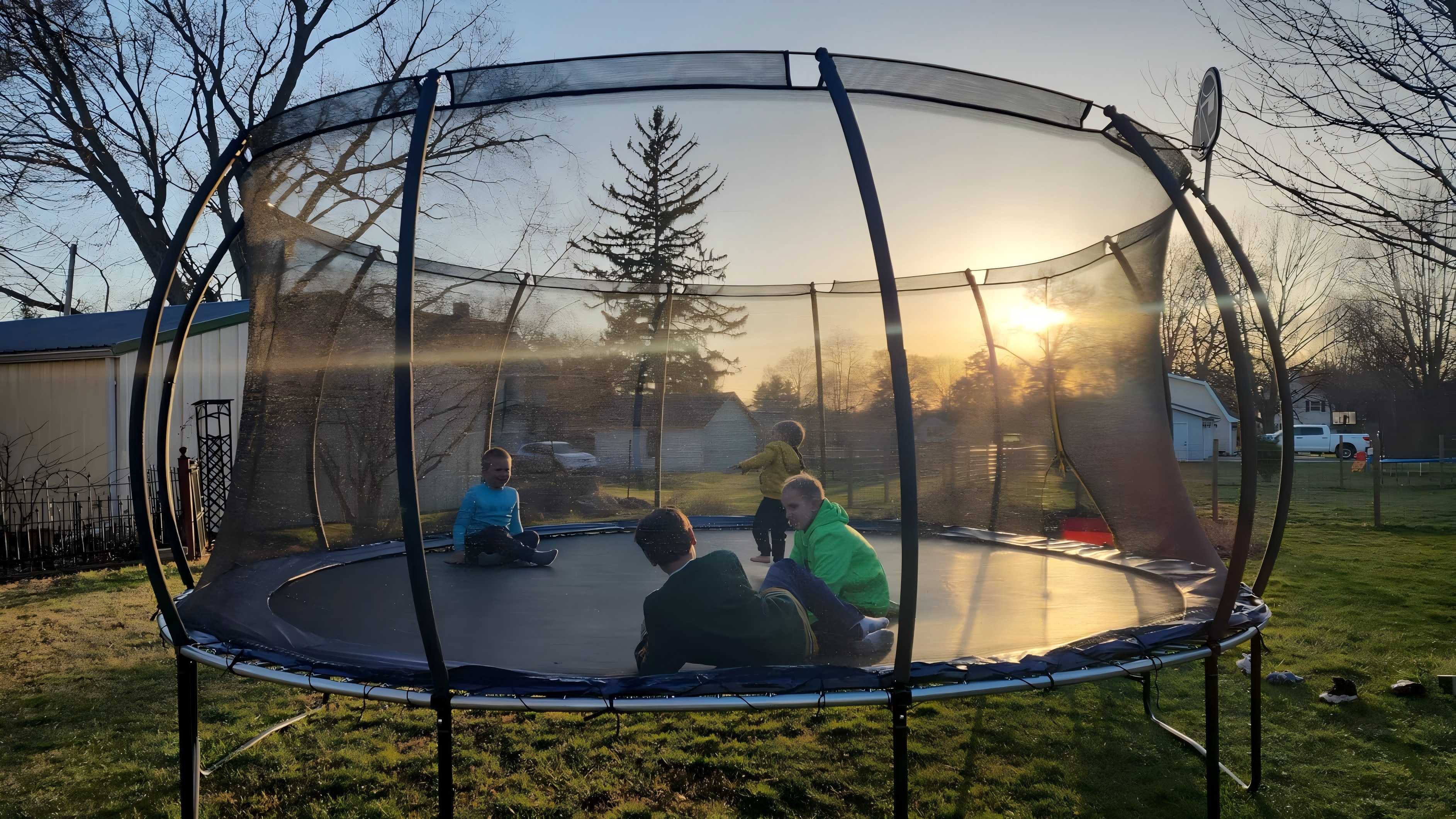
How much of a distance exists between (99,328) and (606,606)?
8.33 m

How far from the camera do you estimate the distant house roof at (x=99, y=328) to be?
290 inches

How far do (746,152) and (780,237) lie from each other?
2.09ft

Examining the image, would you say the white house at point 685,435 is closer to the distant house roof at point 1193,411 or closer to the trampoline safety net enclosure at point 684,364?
the trampoline safety net enclosure at point 684,364

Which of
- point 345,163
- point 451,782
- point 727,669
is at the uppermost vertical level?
point 345,163

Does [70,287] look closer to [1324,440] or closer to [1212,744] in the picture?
[1212,744]

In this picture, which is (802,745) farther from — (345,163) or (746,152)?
(345,163)

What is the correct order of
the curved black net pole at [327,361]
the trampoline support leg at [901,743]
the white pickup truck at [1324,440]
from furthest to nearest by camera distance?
1. the white pickup truck at [1324,440]
2. the curved black net pole at [327,361]
3. the trampoline support leg at [901,743]

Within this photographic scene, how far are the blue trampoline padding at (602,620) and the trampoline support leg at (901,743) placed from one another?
0.05 meters

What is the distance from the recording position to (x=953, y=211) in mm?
2879

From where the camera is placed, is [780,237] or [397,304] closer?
[397,304]

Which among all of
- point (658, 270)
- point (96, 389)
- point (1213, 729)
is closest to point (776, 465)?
point (658, 270)

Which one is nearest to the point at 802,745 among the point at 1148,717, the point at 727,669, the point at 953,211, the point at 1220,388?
the point at 727,669

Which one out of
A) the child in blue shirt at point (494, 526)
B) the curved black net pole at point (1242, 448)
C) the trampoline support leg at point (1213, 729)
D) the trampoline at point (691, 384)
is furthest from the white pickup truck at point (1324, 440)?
the curved black net pole at point (1242, 448)

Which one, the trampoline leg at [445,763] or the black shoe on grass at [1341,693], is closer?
the trampoline leg at [445,763]
